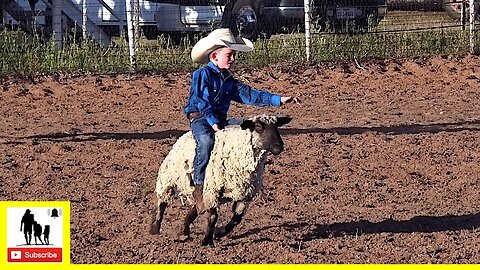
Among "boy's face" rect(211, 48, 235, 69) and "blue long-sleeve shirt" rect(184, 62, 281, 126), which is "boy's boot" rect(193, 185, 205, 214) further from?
"boy's face" rect(211, 48, 235, 69)

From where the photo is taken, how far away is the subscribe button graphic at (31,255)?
257 inches

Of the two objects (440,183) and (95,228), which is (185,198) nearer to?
(95,228)

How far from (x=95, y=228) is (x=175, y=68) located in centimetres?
874

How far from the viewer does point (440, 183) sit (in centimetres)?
951

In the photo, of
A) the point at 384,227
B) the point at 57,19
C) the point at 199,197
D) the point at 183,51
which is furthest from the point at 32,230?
the point at 57,19

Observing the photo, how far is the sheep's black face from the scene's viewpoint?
715cm

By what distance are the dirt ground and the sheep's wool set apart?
37 centimetres

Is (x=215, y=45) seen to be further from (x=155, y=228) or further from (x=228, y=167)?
(x=155, y=228)

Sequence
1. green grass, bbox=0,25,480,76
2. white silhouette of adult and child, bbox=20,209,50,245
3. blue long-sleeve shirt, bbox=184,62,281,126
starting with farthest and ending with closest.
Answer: green grass, bbox=0,25,480,76, blue long-sleeve shirt, bbox=184,62,281,126, white silhouette of adult and child, bbox=20,209,50,245

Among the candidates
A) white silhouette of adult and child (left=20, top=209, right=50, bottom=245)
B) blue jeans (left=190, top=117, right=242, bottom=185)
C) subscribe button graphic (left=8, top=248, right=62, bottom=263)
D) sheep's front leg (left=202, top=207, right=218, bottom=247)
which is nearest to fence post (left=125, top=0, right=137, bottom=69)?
blue jeans (left=190, top=117, right=242, bottom=185)

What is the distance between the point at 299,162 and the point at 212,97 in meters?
3.08

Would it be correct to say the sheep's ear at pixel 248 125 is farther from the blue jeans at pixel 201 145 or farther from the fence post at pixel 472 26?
the fence post at pixel 472 26

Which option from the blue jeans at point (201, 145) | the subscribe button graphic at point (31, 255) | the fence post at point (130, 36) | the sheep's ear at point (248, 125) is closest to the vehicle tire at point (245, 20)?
the fence post at point (130, 36)

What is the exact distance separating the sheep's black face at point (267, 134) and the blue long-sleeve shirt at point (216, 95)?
16cm
